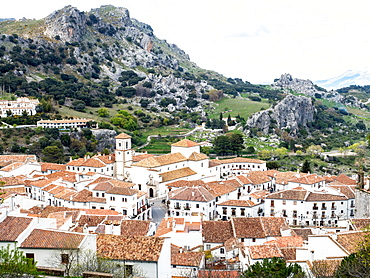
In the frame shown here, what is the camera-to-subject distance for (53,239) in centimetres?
1925

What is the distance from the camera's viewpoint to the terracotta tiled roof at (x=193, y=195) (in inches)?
1699

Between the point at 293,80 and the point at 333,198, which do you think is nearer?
the point at 333,198

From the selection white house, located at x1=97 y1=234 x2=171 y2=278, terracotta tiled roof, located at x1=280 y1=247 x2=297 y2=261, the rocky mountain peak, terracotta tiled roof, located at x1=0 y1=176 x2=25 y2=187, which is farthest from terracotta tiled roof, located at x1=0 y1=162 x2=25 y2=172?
the rocky mountain peak

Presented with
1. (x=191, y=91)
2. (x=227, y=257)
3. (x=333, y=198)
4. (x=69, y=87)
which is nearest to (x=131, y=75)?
(x=191, y=91)

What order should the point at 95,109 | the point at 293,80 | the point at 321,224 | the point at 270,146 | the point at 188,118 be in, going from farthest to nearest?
the point at 293,80, the point at 188,118, the point at 95,109, the point at 270,146, the point at 321,224

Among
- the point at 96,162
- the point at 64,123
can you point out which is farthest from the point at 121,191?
the point at 64,123

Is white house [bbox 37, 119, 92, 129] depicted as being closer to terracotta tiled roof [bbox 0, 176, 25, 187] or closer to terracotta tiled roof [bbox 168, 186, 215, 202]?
terracotta tiled roof [bbox 0, 176, 25, 187]

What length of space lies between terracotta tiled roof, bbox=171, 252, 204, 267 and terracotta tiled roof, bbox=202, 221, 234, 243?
610 cm

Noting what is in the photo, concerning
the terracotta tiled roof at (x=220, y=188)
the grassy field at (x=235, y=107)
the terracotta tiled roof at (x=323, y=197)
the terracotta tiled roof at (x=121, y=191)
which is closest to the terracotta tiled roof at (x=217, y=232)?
the terracotta tiled roof at (x=121, y=191)

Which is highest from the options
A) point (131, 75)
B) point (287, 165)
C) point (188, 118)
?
point (131, 75)

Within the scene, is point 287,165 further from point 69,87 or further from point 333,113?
point 333,113

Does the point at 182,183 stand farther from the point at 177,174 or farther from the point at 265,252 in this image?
the point at 265,252

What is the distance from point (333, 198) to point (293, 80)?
164 m

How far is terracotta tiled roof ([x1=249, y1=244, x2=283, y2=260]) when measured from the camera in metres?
23.5
